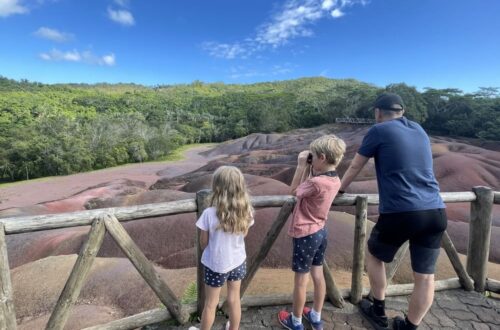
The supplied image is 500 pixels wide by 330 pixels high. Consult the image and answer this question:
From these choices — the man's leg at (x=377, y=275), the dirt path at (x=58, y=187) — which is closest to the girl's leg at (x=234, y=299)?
the man's leg at (x=377, y=275)

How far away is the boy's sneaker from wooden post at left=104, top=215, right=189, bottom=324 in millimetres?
1025

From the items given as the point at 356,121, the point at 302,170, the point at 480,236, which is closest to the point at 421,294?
the point at 302,170

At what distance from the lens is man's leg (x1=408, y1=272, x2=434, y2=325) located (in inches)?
136

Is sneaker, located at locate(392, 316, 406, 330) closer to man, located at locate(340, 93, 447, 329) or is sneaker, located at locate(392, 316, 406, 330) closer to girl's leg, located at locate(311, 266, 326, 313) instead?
man, located at locate(340, 93, 447, 329)

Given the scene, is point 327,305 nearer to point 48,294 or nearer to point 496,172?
point 48,294

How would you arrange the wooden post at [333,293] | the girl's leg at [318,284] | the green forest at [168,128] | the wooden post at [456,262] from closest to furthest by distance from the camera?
the girl's leg at [318,284], the wooden post at [333,293], the wooden post at [456,262], the green forest at [168,128]

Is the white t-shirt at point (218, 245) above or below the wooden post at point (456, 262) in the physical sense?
above

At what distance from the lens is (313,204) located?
3.43 meters

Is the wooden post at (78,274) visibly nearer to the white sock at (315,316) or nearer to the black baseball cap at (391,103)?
the white sock at (315,316)

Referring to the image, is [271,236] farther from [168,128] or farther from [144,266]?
[168,128]

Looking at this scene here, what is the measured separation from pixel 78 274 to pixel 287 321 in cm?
210

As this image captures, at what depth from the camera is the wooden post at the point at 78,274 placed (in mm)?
3453

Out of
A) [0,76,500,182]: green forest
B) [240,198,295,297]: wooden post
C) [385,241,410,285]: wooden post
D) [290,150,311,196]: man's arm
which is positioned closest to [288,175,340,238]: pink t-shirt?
[290,150,311,196]: man's arm

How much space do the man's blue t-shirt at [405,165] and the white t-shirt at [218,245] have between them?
131 centimetres
